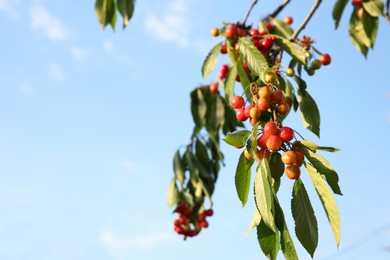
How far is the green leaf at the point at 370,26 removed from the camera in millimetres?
2896

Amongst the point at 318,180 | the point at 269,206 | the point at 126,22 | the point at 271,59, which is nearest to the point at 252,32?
the point at 271,59

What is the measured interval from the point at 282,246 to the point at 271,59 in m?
1.10

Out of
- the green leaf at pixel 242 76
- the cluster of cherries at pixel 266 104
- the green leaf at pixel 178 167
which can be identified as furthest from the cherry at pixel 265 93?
the green leaf at pixel 178 167

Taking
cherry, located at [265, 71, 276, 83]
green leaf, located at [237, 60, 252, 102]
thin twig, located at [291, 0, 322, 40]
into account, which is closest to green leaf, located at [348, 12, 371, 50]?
thin twig, located at [291, 0, 322, 40]

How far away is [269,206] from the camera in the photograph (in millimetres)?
1311

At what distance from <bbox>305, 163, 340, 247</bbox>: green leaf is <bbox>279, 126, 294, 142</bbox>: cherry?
10cm

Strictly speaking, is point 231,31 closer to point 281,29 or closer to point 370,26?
point 281,29

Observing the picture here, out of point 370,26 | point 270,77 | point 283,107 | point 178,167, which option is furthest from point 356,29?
point 178,167

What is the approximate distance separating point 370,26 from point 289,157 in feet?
5.74

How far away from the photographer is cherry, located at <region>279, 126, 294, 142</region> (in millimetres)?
1430

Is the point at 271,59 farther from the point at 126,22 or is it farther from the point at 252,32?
the point at 126,22

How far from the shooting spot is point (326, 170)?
56.6 inches

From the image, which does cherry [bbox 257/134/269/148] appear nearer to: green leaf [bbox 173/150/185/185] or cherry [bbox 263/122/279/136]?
cherry [bbox 263/122/279/136]

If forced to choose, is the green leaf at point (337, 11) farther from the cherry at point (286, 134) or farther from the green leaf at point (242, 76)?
the cherry at point (286, 134)
